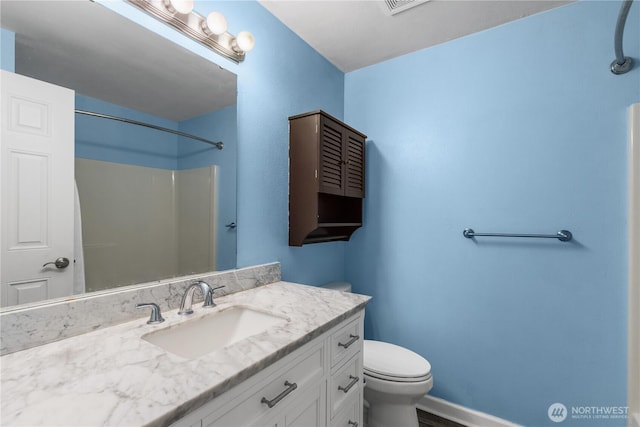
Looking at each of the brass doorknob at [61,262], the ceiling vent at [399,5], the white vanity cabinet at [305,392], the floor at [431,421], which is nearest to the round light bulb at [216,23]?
the ceiling vent at [399,5]

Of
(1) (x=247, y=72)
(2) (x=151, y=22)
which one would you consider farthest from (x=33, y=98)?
(1) (x=247, y=72)

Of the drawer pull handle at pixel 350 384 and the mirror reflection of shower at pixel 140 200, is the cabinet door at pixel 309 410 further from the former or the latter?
the mirror reflection of shower at pixel 140 200

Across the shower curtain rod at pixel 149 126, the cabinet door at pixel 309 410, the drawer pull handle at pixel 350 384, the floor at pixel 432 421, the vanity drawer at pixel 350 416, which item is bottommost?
the floor at pixel 432 421

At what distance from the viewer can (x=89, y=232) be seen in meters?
0.91

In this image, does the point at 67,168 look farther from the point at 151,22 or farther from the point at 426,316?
the point at 426,316

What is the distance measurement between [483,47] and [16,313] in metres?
2.39

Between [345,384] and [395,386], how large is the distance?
15.5 inches

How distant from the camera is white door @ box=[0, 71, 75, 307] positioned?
0.77 meters

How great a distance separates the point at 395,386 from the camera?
1.39 meters

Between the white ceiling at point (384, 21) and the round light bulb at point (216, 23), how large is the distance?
435 millimetres

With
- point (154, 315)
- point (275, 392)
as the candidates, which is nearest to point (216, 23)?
point (154, 315)

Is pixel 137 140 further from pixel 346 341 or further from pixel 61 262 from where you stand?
pixel 346 341

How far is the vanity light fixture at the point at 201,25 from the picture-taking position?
3.59 feet
